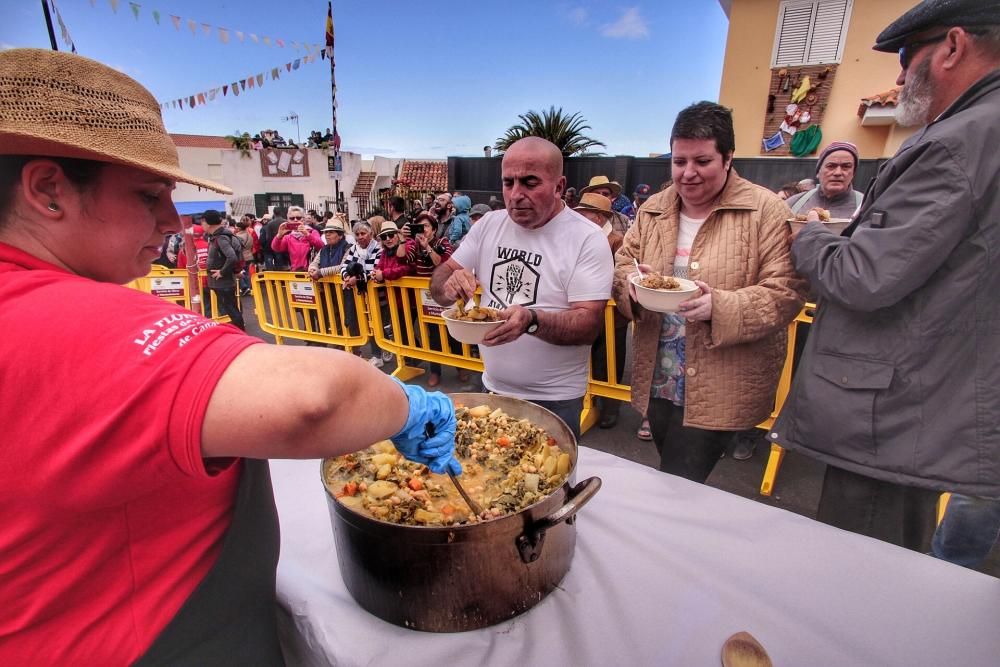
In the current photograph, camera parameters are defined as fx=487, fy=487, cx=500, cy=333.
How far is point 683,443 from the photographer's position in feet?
8.22

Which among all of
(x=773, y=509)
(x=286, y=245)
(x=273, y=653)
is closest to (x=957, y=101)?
(x=773, y=509)

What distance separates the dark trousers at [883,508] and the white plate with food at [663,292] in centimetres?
94

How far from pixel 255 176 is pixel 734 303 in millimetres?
31381

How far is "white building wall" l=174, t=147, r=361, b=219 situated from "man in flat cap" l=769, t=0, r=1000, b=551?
27.0 m

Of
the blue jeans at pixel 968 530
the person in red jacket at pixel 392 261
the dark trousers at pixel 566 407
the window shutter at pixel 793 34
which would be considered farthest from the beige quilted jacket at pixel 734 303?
the window shutter at pixel 793 34

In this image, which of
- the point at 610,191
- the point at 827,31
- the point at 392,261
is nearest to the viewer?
the point at 392,261

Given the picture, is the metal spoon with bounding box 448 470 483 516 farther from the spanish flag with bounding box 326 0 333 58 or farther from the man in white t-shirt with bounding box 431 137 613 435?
the spanish flag with bounding box 326 0 333 58

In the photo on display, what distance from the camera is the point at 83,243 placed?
87 centimetres

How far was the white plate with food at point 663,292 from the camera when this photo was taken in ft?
6.48

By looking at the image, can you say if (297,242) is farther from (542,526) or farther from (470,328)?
(542,526)

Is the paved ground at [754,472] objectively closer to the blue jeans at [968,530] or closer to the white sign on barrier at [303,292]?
the blue jeans at [968,530]

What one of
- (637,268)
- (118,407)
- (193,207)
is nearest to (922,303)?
(637,268)

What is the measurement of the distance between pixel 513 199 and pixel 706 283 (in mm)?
1056

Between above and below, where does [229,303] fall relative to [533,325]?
below
